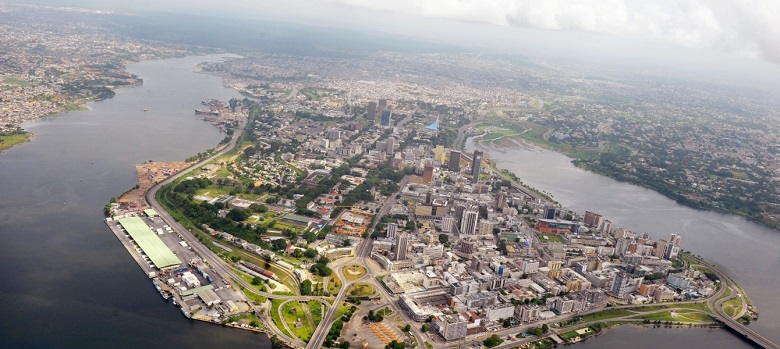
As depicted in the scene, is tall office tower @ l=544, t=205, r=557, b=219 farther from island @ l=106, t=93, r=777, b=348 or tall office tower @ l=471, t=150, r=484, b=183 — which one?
tall office tower @ l=471, t=150, r=484, b=183

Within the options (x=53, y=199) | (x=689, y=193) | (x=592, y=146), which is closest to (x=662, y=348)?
(x=689, y=193)

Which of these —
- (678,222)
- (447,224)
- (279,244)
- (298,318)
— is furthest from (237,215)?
(678,222)

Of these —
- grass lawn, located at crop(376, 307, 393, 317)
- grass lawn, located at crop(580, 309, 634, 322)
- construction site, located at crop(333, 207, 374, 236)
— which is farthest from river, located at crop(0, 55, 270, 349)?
grass lawn, located at crop(580, 309, 634, 322)

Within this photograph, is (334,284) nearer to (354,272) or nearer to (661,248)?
(354,272)

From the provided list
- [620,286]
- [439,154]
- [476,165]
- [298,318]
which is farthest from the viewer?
[439,154]

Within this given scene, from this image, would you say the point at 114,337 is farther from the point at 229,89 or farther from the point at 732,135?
the point at 732,135

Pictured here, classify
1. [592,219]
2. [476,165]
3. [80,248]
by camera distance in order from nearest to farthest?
[80,248]
[592,219]
[476,165]

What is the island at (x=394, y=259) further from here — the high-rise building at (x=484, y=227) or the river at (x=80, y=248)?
the river at (x=80, y=248)
